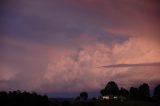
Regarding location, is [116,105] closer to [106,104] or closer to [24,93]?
[106,104]

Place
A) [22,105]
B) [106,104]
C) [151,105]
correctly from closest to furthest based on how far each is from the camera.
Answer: [22,105]
[151,105]
[106,104]

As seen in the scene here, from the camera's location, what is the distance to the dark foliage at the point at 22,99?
145387 mm

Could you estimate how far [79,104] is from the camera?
186750 mm

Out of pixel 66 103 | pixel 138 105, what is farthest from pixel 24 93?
pixel 138 105

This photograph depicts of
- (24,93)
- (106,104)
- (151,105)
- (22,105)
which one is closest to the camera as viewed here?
(22,105)

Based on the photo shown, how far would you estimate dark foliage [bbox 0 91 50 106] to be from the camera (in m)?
145

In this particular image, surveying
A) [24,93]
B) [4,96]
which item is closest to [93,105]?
[24,93]

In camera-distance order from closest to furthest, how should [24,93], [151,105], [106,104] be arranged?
[24,93] → [151,105] → [106,104]

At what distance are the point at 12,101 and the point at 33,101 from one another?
7542 millimetres

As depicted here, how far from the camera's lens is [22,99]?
150 m

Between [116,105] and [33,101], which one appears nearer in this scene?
[33,101]

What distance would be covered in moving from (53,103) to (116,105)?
22.6 metres

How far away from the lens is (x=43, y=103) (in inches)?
6053

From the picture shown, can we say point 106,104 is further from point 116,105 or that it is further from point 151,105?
point 151,105
